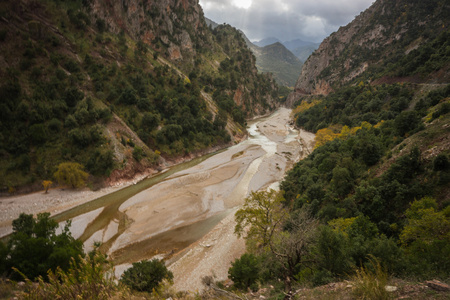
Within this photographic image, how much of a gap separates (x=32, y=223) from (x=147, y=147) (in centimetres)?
3150

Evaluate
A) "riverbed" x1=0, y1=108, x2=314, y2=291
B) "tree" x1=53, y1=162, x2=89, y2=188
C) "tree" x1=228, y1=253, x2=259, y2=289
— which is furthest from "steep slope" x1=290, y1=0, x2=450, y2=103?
"tree" x1=53, y1=162, x2=89, y2=188

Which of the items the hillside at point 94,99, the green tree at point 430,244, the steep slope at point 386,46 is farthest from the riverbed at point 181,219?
the steep slope at point 386,46

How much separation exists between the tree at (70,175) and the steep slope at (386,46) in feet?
271

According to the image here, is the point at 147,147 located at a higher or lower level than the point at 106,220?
higher

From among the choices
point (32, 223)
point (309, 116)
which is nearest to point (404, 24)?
point (309, 116)

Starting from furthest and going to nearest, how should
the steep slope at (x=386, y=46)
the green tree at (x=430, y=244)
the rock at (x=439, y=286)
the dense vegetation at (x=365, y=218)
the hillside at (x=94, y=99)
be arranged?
the steep slope at (x=386, y=46), the hillside at (x=94, y=99), the dense vegetation at (x=365, y=218), the green tree at (x=430, y=244), the rock at (x=439, y=286)

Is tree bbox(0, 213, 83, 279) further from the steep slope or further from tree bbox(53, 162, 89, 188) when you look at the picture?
the steep slope

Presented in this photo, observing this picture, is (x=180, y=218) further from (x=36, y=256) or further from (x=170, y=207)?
(x=36, y=256)

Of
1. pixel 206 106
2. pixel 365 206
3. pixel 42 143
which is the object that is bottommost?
pixel 365 206

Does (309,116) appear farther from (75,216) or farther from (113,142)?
(75,216)

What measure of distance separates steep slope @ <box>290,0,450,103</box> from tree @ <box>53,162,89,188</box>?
8269 centimetres

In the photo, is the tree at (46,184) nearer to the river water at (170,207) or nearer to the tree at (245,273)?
the river water at (170,207)

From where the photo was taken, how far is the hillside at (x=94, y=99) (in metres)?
36.0

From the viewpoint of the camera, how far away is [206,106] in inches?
3123
